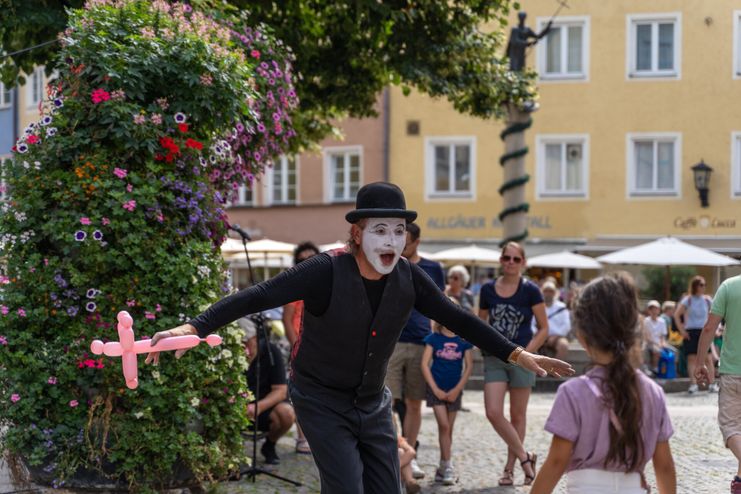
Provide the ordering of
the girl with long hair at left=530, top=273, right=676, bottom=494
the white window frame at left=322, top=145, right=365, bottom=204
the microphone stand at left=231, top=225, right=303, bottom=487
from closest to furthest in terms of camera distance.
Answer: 1. the girl with long hair at left=530, top=273, right=676, bottom=494
2. the microphone stand at left=231, top=225, right=303, bottom=487
3. the white window frame at left=322, top=145, right=365, bottom=204

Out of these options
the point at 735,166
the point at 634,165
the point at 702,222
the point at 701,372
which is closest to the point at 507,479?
the point at 701,372

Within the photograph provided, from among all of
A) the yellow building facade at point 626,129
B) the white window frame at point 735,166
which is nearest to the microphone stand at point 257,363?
the yellow building facade at point 626,129

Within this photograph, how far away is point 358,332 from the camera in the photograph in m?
5.13

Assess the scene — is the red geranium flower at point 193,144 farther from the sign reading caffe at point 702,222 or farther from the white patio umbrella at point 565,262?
the sign reading caffe at point 702,222

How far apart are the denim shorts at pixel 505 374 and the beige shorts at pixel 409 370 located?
0.57m

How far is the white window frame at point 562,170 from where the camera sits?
2955 cm

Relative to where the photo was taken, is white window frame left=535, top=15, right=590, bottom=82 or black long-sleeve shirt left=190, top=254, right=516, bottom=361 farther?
white window frame left=535, top=15, right=590, bottom=82

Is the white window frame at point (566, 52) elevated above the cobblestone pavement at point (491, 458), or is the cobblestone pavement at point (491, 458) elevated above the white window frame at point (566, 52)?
the white window frame at point (566, 52)

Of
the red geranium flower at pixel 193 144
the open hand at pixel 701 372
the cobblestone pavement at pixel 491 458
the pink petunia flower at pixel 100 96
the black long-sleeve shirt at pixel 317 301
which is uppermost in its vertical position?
the pink petunia flower at pixel 100 96

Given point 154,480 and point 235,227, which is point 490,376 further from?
point 154,480

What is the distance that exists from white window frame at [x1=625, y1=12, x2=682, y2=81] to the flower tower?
918 inches

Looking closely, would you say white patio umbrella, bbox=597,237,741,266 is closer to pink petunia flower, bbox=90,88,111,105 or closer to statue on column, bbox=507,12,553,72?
statue on column, bbox=507,12,553,72

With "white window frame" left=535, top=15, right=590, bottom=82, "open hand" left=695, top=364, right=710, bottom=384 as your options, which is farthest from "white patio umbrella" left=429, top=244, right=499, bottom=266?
"open hand" left=695, top=364, right=710, bottom=384

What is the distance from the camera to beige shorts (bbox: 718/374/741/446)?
7.39 m
